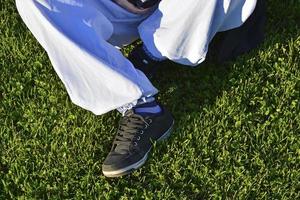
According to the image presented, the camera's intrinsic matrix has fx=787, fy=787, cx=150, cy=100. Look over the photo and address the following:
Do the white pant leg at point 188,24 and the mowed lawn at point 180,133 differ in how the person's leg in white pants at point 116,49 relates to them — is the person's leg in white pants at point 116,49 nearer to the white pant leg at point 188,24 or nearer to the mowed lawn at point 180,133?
the white pant leg at point 188,24

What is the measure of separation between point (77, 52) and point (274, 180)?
115cm

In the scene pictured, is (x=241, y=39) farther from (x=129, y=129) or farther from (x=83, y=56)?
(x=83, y=56)

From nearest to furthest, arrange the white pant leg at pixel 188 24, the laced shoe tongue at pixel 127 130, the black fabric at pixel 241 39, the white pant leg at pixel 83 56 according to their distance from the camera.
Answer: the white pant leg at pixel 83 56, the white pant leg at pixel 188 24, the laced shoe tongue at pixel 127 130, the black fabric at pixel 241 39

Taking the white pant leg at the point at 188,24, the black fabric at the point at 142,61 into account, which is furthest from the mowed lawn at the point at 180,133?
the white pant leg at the point at 188,24

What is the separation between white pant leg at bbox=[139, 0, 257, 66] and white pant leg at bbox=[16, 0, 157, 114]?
28 cm

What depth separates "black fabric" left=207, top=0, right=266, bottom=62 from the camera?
408cm

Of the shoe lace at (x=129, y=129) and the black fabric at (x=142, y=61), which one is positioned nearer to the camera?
the shoe lace at (x=129, y=129)

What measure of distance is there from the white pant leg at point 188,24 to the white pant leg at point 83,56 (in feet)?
0.90

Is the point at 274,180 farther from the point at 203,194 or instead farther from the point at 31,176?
the point at 31,176

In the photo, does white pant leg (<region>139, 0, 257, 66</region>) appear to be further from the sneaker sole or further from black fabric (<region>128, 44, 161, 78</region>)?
the sneaker sole

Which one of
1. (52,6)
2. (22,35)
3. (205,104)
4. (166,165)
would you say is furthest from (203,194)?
(22,35)

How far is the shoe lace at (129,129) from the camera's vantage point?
3933mm

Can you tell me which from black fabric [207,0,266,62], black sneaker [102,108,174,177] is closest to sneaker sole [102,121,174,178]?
black sneaker [102,108,174,177]

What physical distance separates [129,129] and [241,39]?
0.78 m
